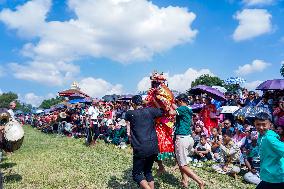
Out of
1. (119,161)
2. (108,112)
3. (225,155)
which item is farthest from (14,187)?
(108,112)

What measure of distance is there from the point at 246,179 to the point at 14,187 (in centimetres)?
525

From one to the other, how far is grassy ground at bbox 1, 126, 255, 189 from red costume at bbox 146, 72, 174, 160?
0.79 m

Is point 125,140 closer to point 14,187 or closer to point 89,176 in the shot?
point 89,176

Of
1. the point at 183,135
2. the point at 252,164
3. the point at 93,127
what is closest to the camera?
the point at 183,135

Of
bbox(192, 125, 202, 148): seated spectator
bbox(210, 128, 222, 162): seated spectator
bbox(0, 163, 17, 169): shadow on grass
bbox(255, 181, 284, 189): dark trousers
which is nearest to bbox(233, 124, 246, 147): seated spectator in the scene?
bbox(210, 128, 222, 162): seated spectator

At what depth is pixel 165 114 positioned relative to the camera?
8.27 metres

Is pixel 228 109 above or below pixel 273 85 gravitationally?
below

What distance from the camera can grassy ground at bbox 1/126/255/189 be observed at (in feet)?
28.9

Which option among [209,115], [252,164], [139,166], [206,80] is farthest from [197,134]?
[206,80]

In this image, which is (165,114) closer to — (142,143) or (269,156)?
(142,143)

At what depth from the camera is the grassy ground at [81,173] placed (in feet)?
28.9

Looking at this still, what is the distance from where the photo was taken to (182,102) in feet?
27.3

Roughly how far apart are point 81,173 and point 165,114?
3.19 m

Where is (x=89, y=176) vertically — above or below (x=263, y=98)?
below
